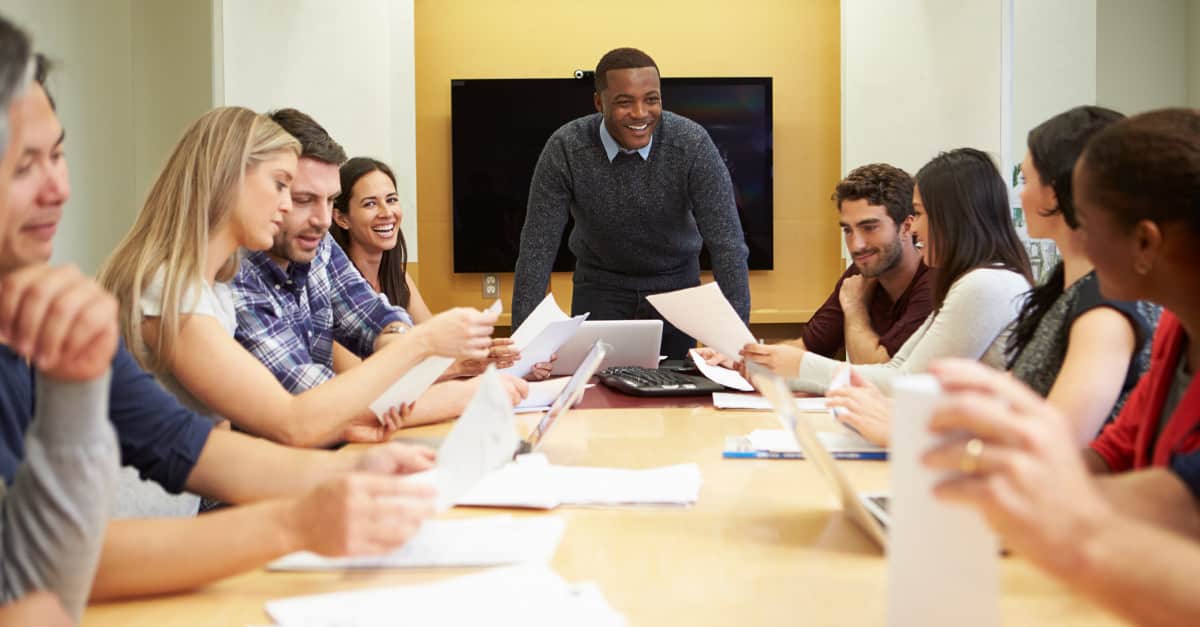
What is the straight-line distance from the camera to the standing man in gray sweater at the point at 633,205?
3.41m

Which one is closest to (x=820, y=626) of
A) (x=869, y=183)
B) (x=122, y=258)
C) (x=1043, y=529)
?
(x=1043, y=529)

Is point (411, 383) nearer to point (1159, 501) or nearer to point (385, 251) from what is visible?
point (1159, 501)

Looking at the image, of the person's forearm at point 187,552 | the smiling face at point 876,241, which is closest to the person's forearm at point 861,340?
the smiling face at point 876,241

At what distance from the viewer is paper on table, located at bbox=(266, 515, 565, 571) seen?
3.72ft

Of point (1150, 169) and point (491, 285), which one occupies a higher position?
point (1150, 169)

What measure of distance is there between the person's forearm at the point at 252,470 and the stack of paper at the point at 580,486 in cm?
19

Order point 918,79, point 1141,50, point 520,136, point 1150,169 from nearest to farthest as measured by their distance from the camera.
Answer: point 1150,169 → point 1141,50 → point 918,79 → point 520,136

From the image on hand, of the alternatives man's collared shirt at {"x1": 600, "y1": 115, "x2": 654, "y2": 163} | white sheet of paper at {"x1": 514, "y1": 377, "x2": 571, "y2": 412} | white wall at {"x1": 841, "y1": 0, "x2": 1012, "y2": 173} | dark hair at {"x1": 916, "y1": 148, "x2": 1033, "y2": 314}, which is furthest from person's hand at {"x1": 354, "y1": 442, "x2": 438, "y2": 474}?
white wall at {"x1": 841, "y1": 0, "x2": 1012, "y2": 173}

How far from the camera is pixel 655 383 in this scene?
2547mm

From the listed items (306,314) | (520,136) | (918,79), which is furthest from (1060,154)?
(520,136)

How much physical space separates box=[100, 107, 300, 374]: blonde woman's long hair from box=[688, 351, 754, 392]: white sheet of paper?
3.55 feet

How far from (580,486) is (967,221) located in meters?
1.24

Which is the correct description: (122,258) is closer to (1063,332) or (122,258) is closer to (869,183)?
(1063,332)

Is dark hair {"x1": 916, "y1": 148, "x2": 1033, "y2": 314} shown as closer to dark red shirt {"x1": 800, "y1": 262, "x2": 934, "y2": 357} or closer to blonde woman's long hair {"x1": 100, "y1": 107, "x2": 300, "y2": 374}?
dark red shirt {"x1": 800, "y1": 262, "x2": 934, "y2": 357}
